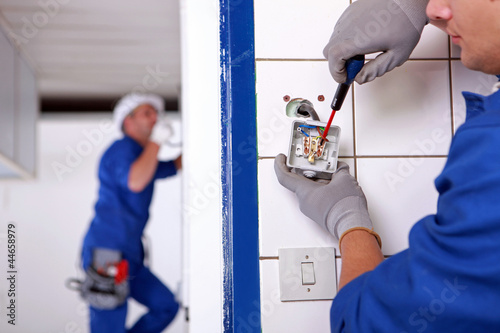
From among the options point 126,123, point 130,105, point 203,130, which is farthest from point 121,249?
point 203,130

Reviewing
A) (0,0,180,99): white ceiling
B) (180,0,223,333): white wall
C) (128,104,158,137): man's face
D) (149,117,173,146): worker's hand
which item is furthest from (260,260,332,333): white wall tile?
(128,104,158,137): man's face

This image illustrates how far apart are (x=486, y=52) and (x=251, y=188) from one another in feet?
1.71

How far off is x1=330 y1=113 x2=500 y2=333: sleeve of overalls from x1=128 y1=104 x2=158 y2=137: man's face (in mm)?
3194

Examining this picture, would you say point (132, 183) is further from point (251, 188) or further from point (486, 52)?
point (486, 52)

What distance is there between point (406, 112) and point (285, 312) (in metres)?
0.53

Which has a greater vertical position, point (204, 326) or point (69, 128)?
point (69, 128)

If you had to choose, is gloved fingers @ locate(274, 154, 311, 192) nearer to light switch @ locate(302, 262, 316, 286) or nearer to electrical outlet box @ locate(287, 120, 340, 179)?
electrical outlet box @ locate(287, 120, 340, 179)

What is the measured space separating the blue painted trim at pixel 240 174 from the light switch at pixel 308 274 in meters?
0.10

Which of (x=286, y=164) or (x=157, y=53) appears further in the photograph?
(x=157, y=53)

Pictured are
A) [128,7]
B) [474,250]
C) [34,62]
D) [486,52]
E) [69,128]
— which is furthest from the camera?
[69,128]

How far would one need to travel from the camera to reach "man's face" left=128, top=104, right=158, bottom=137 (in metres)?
3.65

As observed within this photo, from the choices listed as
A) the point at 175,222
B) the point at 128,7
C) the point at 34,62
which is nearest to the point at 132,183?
the point at 128,7

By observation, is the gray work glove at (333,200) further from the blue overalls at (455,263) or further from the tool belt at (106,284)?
the tool belt at (106,284)

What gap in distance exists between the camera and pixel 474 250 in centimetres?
56
